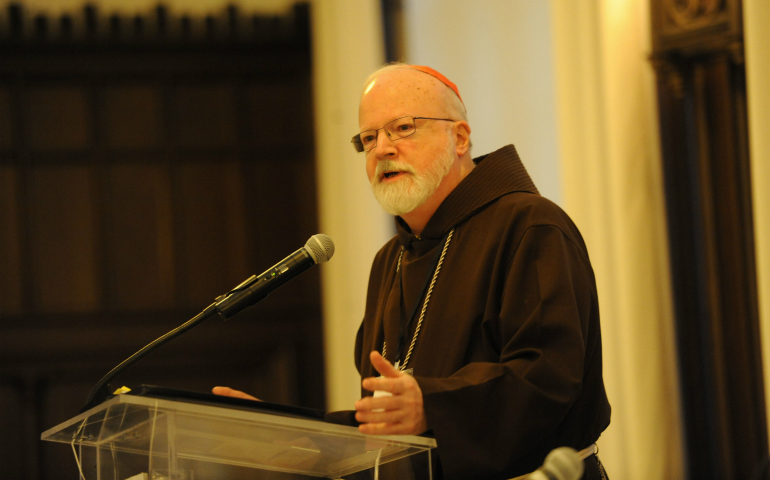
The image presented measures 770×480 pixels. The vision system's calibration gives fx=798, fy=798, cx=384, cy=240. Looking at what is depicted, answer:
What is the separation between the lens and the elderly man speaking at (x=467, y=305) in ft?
5.39

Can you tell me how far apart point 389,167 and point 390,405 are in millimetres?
927

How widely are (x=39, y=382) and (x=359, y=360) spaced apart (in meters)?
2.92

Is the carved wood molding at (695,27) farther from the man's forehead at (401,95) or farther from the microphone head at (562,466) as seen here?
the microphone head at (562,466)

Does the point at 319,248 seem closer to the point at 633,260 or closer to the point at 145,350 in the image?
the point at 145,350

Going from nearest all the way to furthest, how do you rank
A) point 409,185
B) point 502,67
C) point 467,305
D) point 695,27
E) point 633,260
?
point 467,305 < point 409,185 < point 695,27 < point 633,260 < point 502,67

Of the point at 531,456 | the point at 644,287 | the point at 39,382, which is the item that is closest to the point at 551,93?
the point at 644,287

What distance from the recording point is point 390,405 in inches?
58.1

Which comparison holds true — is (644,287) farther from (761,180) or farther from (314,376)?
(314,376)

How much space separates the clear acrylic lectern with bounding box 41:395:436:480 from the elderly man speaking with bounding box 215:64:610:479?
0.25 feet

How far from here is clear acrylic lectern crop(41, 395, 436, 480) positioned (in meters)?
1.38

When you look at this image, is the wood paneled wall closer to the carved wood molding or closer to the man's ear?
the carved wood molding

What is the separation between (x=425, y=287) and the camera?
217 centimetres

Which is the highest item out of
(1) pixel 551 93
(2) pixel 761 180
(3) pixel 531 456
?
(1) pixel 551 93

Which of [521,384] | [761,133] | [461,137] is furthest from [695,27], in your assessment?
[521,384]
